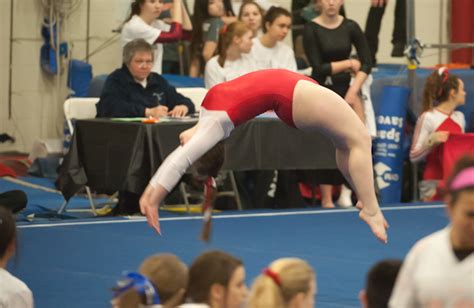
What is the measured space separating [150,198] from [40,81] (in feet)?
21.3

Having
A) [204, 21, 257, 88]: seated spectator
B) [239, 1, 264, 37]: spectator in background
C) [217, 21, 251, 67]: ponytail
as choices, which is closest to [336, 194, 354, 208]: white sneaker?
[204, 21, 257, 88]: seated spectator

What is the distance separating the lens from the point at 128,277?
11.0ft

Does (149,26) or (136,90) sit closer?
(136,90)

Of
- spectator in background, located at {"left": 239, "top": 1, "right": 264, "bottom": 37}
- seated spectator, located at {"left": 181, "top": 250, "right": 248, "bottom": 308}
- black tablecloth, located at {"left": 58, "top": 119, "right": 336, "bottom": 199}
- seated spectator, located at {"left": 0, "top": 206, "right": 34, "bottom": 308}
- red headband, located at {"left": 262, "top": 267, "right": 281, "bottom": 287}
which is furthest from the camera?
spectator in background, located at {"left": 239, "top": 1, "right": 264, "bottom": 37}

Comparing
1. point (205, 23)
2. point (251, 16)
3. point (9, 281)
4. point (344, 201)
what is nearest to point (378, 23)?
point (205, 23)

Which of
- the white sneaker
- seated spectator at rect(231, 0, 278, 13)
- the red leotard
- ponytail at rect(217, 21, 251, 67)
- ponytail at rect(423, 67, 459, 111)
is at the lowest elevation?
the white sneaker

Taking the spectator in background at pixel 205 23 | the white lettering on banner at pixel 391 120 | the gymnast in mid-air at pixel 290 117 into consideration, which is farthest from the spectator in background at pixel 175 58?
the gymnast in mid-air at pixel 290 117

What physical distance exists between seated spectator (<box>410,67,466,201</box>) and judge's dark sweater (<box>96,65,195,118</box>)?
1.81 m

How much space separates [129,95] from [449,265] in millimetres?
5502

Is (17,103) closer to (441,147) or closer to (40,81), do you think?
(40,81)

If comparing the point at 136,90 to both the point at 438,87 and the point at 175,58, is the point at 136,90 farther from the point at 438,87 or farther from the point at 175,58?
the point at 175,58

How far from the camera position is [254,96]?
221 inches

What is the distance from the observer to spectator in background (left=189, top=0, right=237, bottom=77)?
10133 millimetres

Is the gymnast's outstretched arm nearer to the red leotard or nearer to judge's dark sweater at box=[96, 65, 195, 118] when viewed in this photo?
the red leotard
